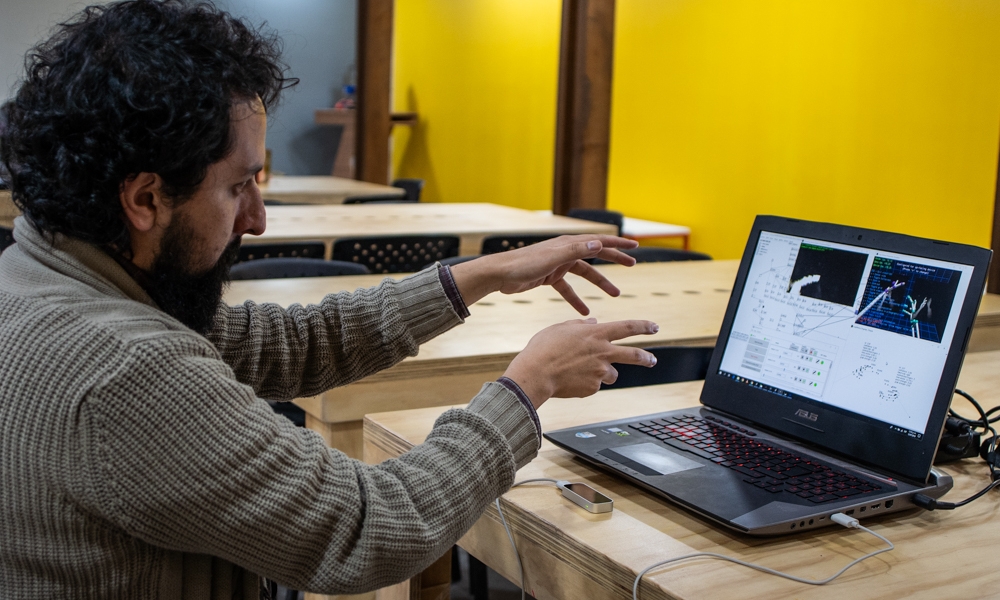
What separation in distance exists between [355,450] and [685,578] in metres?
1.00

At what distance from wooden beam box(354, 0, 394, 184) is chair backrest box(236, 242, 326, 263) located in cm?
357

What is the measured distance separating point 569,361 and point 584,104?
481 centimetres

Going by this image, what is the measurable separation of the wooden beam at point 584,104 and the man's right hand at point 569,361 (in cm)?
475

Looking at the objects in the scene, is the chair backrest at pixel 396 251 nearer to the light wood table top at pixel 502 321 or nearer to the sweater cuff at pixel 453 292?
the light wood table top at pixel 502 321

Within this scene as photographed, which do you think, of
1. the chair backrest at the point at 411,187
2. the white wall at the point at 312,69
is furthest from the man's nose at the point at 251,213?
the white wall at the point at 312,69

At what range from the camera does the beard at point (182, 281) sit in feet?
3.16

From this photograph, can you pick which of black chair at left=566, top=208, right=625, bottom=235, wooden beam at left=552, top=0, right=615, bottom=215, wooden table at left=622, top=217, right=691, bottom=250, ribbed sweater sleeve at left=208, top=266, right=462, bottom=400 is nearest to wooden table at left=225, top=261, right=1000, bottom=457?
ribbed sweater sleeve at left=208, top=266, right=462, bottom=400

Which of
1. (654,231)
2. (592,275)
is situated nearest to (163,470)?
(592,275)

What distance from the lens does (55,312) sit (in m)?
0.86

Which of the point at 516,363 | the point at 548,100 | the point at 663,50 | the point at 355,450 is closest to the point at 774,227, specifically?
the point at 516,363

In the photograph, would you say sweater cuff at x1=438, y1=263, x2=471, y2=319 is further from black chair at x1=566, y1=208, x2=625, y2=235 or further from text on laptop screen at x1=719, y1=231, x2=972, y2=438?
black chair at x1=566, y1=208, x2=625, y2=235

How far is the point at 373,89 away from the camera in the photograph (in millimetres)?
6918

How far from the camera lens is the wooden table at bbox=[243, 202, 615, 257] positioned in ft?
12.4

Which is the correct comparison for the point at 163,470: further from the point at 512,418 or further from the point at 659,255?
the point at 659,255
